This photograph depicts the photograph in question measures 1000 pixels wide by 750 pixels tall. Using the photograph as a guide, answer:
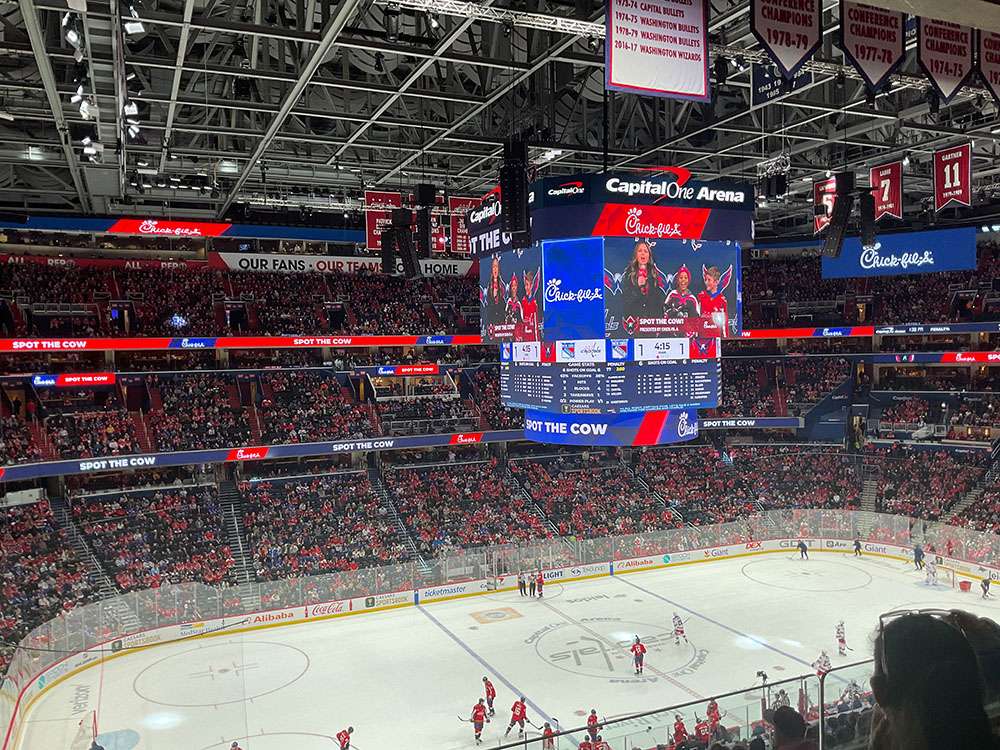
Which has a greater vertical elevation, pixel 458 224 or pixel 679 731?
pixel 458 224

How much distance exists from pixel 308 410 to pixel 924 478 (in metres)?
24.1

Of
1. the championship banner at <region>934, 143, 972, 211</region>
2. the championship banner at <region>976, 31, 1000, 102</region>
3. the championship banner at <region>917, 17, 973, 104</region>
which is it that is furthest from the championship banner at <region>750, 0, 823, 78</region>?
the championship banner at <region>934, 143, 972, 211</region>

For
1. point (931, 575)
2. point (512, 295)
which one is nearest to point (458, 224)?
point (512, 295)

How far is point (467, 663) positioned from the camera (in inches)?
785

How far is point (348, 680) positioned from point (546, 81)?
14.2 m

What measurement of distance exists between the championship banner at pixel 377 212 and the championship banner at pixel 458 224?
59.0 inches

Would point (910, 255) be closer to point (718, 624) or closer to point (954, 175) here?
point (954, 175)

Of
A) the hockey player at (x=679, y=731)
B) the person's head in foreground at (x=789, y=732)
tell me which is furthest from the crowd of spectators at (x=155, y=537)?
the person's head in foreground at (x=789, y=732)

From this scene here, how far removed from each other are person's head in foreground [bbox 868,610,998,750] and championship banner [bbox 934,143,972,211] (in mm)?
17647

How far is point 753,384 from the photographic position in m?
38.9

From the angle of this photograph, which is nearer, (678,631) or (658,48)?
(658,48)

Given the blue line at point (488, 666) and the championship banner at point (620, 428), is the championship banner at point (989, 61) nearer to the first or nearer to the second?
the championship banner at point (620, 428)

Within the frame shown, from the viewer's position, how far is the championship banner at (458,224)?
2189 cm

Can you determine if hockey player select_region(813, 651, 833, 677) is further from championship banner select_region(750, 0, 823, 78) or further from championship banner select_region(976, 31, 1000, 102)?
championship banner select_region(750, 0, 823, 78)
